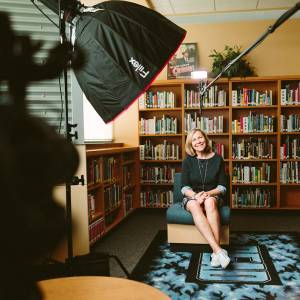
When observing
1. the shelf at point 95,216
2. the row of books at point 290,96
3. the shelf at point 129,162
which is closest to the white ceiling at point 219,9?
the row of books at point 290,96

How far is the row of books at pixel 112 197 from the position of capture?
157 inches

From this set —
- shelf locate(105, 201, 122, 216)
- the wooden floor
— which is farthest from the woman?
shelf locate(105, 201, 122, 216)

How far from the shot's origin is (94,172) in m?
3.65

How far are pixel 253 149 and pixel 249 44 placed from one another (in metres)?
1.49

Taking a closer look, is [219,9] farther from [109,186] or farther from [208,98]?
[109,186]

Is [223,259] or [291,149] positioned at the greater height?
[291,149]

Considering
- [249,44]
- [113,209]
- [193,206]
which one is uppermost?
[249,44]

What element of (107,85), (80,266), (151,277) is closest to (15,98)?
(107,85)

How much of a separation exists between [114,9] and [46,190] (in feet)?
2.77

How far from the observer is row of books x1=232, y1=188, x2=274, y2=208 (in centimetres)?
500

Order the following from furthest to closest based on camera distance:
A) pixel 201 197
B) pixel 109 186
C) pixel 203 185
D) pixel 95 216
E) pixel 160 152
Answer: pixel 160 152 → pixel 109 186 → pixel 95 216 → pixel 203 185 → pixel 201 197

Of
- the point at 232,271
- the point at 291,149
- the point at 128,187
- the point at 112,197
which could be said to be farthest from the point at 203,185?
the point at 291,149

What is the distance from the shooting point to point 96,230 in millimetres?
3527

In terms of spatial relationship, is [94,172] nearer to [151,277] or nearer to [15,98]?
[151,277]
